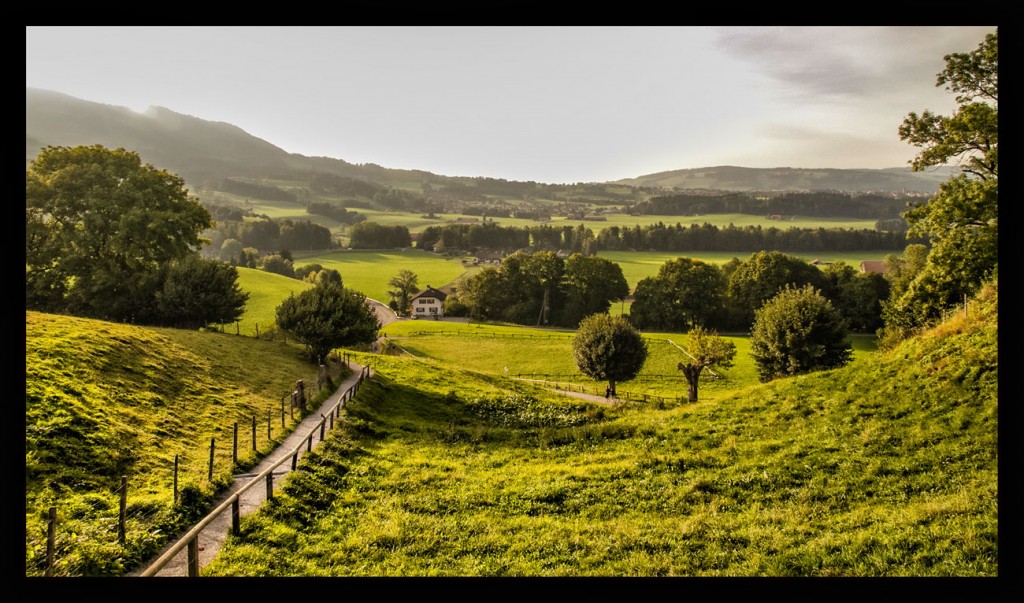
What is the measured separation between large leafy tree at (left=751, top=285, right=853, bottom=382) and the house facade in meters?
31.0

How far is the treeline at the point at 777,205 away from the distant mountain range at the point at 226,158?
112 inches

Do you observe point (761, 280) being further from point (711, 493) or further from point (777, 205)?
point (711, 493)

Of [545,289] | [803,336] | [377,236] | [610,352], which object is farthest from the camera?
[545,289]

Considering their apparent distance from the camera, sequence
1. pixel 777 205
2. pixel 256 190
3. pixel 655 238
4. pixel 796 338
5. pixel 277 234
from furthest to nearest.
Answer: pixel 655 238, pixel 256 190, pixel 777 205, pixel 277 234, pixel 796 338

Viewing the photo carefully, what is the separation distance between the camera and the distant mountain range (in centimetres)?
808

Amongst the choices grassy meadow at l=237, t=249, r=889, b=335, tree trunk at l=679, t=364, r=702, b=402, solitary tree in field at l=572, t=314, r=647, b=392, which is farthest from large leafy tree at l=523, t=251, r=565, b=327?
tree trunk at l=679, t=364, r=702, b=402

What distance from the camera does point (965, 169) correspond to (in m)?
5.96

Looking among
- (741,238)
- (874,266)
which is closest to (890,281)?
(874,266)

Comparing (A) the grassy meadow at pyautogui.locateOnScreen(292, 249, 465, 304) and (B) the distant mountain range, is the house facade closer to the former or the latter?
(A) the grassy meadow at pyautogui.locateOnScreen(292, 249, 465, 304)

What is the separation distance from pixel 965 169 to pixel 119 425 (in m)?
13.7

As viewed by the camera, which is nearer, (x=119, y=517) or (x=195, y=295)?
(x=119, y=517)

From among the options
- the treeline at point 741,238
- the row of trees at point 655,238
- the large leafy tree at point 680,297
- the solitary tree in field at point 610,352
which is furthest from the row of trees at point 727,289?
the solitary tree in field at point 610,352

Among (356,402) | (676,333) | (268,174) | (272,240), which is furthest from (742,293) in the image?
(268,174)
